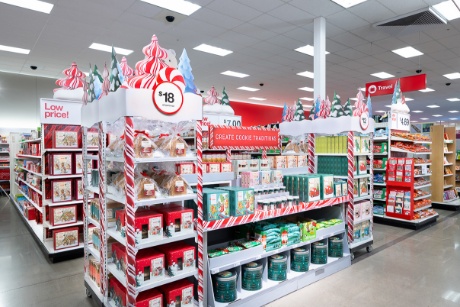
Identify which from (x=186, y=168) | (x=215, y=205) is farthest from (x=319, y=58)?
(x=215, y=205)

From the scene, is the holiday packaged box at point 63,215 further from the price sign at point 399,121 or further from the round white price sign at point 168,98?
the price sign at point 399,121

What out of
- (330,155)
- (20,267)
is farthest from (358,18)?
(20,267)

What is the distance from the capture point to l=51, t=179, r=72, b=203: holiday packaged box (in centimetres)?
491

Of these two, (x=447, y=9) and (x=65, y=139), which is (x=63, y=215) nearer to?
(x=65, y=139)

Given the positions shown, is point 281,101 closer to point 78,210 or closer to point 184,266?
point 78,210

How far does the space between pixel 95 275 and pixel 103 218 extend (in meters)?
0.91

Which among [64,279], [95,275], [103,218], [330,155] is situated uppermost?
[330,155]

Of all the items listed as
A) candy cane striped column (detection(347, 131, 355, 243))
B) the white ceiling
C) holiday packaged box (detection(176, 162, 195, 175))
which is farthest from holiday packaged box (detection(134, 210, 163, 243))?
the white ceiling

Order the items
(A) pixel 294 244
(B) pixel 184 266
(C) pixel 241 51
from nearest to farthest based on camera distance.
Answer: (B) pixel 184 266
(A) pixel 294 244
(C) pixel 241 51

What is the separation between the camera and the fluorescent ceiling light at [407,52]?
848cm

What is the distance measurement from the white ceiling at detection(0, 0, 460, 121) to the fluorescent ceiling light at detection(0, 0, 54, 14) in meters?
0.17

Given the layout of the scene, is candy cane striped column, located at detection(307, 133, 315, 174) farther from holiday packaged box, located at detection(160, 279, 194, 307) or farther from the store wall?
the store wall

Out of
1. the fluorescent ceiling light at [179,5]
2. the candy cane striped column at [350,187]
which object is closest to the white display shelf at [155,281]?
the candy cane striped column at [350,187]

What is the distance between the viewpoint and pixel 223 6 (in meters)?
5.80
